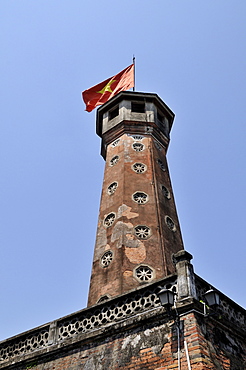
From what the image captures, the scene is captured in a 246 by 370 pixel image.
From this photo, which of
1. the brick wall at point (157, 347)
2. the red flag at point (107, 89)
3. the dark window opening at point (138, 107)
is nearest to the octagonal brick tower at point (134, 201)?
the dark window opening at point (138, 107)

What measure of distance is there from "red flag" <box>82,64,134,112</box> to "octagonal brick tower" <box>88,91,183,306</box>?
0.62 m

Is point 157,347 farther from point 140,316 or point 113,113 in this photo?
point 113,113

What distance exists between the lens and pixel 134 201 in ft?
59.4

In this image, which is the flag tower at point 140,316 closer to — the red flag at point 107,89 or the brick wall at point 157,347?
the brick wall at point 157,347

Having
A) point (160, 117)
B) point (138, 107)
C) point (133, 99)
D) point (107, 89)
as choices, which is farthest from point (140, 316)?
point (107, 89)

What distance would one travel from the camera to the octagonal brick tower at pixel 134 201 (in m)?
15.8

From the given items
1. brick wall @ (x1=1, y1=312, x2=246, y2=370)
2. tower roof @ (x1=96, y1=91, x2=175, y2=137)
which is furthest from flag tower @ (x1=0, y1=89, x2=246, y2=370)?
tower roof @ (x1=96, y1=91, x2=175, y2=137)

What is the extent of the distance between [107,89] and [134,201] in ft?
29.5

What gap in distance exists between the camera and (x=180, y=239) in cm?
1811

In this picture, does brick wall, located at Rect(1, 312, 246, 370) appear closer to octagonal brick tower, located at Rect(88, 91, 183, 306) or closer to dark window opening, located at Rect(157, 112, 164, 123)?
octagonal brick tower, located at Rect(88, 91, 183, 306)

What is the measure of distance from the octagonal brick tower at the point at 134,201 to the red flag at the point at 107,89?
24.5 inches

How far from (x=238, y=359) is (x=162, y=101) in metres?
16.8

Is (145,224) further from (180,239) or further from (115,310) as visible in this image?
(115,310)

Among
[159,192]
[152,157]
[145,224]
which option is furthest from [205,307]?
[152,157]
